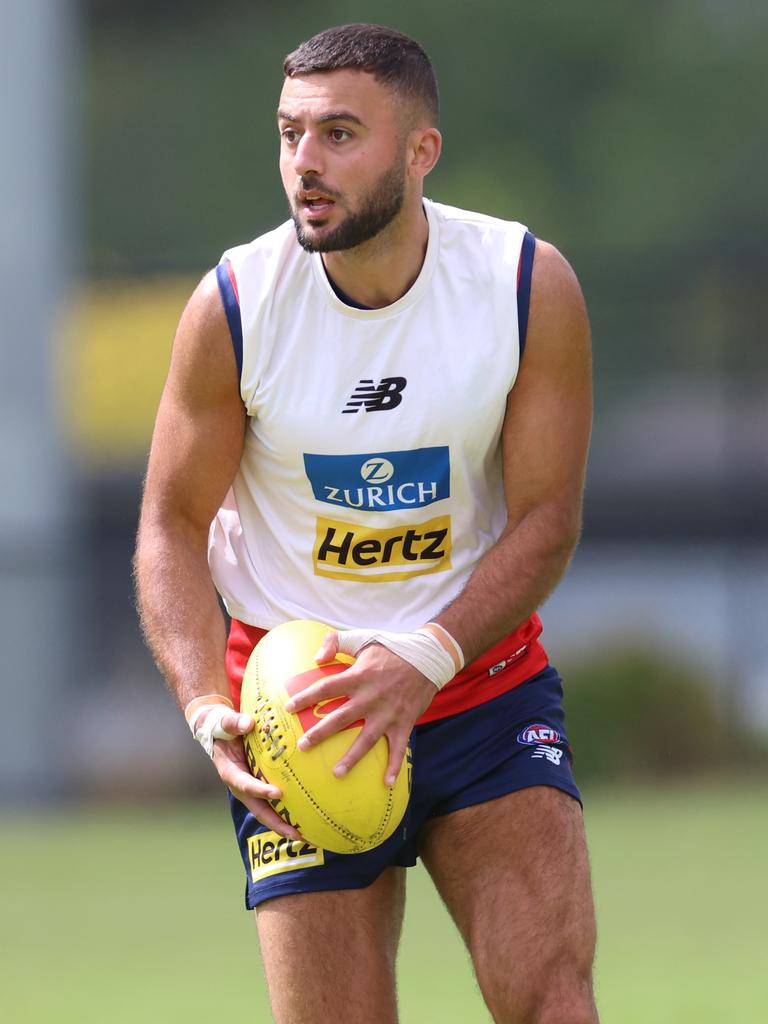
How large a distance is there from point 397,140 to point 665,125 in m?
28.1

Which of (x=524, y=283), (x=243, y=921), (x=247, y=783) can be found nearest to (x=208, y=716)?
(x=247, y=783)

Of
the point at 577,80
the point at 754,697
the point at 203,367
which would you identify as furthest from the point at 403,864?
the point at 577,80

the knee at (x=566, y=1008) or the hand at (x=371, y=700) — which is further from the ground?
the hand at (x=371, y=700)

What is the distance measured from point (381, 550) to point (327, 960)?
1.00 metres

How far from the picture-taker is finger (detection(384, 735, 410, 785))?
4664mm

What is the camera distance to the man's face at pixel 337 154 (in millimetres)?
4844

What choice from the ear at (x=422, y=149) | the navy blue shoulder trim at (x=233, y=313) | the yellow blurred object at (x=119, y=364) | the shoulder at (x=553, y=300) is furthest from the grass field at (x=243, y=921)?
the yellow blurred object at (x=119, y=364)

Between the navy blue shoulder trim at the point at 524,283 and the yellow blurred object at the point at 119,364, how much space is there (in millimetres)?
16826

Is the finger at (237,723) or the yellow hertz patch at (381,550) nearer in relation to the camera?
the finger at (237,723)

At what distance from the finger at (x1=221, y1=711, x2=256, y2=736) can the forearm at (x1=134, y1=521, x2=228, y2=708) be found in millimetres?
184

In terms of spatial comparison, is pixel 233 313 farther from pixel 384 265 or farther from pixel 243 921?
pixel 243 921

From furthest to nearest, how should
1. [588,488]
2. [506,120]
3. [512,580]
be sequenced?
[506,120] < [588,488] < [512,580]

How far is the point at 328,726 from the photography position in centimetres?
460

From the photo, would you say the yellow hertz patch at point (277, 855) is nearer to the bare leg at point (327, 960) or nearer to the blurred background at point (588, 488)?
the bare leg at point (327, 960)
